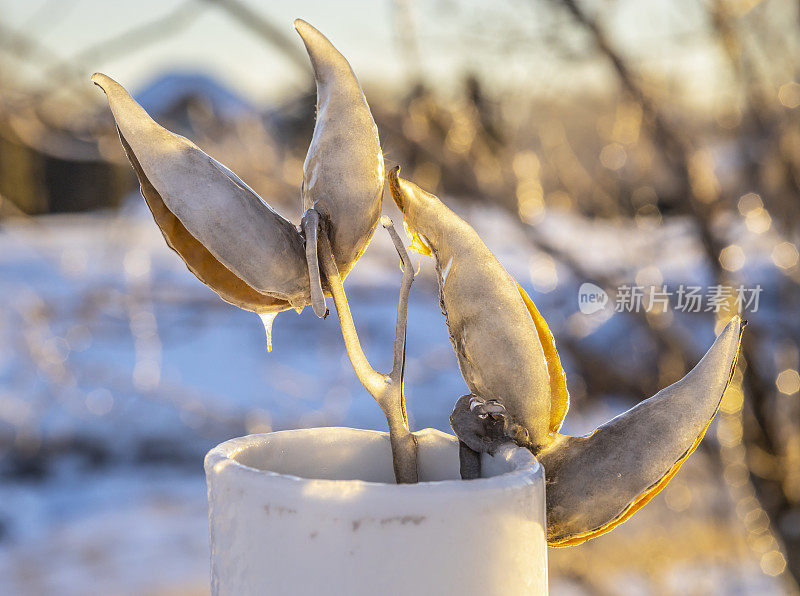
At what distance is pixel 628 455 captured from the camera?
10.4 inches

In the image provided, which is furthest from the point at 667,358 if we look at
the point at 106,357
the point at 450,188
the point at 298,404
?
the point at 106,357

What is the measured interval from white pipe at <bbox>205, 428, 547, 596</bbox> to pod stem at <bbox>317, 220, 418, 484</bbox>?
0.04 m

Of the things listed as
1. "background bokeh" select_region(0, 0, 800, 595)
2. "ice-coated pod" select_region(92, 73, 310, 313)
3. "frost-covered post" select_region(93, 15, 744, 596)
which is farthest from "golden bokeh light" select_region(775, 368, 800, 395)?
"ice-coated pod" select_region(92, 73, 310, 313)

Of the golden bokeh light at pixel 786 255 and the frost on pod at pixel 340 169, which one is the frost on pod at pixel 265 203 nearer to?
the frost on pod at pixel 340 169

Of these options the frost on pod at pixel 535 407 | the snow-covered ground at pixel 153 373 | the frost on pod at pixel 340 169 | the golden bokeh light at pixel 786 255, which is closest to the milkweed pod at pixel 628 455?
the frost on pod at pixel 535 407

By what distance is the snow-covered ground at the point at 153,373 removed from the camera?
40.4 inches

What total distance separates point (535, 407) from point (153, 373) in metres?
1.16

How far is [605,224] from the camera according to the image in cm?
102

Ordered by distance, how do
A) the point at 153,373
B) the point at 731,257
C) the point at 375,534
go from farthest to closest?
1. the point at 153,373
2. the point at 731,257
3. the point at 375,534

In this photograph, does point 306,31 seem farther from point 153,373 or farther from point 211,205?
point 153,373

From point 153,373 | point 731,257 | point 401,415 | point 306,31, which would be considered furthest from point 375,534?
point 153,373

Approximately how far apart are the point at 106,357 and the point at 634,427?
2.34 meters

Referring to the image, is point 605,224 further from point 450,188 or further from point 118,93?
point 118,93

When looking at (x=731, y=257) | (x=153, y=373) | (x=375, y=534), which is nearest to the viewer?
(x=375, y=534)
